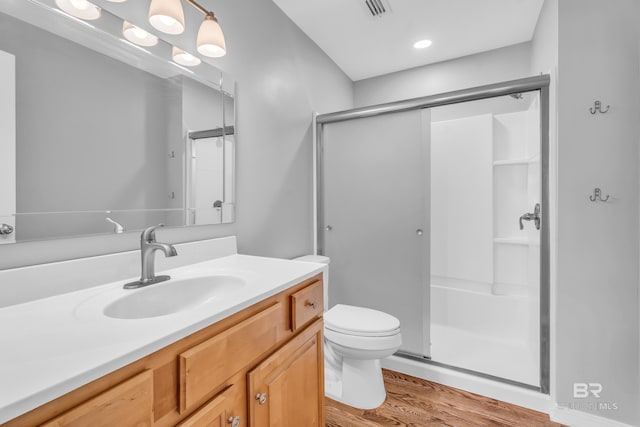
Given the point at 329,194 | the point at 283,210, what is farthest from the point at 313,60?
the point at 283,210

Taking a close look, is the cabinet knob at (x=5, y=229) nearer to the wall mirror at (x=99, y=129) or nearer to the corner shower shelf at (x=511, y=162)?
the wall mirror at (x=99, y=129)

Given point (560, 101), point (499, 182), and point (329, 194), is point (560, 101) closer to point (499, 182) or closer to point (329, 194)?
point (499, 182)

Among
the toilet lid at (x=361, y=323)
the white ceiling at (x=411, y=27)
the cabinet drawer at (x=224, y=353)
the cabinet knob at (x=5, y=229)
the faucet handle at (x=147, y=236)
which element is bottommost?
the toilet lid at (x=361, y=323)

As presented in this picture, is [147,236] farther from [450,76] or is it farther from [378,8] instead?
[450,76]

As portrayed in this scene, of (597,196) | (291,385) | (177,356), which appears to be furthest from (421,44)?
(177,356)

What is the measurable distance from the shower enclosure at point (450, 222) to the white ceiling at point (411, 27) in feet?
1.68

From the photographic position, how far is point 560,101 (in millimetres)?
1460

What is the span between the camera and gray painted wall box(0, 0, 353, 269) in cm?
159

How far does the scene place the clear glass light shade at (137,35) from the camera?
3.59 ft

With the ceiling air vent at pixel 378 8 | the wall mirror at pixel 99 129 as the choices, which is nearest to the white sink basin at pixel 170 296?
the wall mirror at pixel 99 129

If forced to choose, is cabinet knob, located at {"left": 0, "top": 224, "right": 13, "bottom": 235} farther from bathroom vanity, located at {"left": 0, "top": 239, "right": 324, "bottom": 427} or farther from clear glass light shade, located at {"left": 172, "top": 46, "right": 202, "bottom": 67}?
clear glass light shade, located at {"left": 172, "top": 46, "right": 202, "bottom": 67}

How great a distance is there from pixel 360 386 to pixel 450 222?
1.63 metres

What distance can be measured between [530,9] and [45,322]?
9.39 ft

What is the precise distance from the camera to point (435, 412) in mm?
1562
